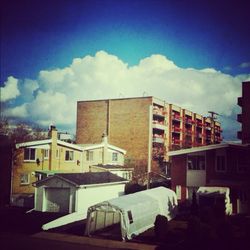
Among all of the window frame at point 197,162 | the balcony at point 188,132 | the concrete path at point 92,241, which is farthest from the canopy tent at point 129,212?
the balcony at point 188,132

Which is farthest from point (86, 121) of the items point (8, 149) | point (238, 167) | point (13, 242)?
point (13, 242)

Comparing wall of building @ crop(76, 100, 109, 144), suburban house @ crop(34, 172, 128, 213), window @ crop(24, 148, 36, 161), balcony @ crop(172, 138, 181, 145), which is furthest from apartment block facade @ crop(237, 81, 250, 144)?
balcony @ crop(172, 138, 181, 145)

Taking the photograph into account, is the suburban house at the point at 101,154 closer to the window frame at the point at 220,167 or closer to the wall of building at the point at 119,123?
the wall of building at the point at 119,123

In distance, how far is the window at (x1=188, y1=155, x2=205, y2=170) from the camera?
2650 centimetres

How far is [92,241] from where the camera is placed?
17672 millimetres

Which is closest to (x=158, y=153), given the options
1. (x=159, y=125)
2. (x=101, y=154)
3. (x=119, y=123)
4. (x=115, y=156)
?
(x=159, y=125)

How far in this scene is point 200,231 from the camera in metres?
15.9

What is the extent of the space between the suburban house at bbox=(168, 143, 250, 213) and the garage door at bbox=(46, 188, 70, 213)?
9258mm

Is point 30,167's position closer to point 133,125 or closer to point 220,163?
point 220,163

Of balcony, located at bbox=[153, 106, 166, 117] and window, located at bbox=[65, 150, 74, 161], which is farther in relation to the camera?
balcony, located at bbox=[153, 106, 166, 117]

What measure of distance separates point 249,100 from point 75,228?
1894 centimetres

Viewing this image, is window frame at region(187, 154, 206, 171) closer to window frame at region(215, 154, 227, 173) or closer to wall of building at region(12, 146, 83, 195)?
window frame at region(215, 154, 227, 173)

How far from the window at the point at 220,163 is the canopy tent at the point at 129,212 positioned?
603cm

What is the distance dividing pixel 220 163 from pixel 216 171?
0.74m
